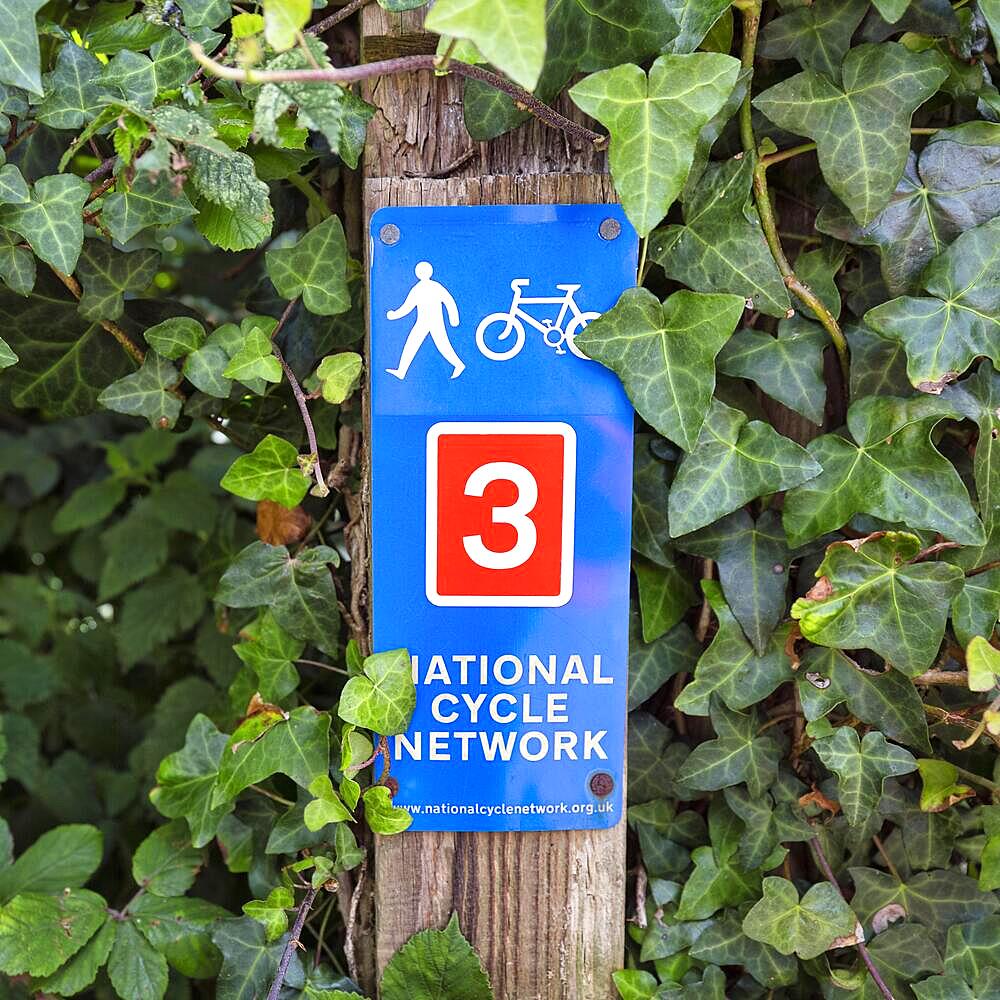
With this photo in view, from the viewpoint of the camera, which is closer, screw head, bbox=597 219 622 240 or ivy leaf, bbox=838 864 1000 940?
screw head, bbox=597 219 622 240

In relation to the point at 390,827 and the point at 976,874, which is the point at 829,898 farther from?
the point at 390,827

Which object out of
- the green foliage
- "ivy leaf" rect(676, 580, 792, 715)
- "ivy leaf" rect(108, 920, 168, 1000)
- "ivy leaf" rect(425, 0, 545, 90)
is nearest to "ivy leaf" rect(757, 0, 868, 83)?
the green foliage

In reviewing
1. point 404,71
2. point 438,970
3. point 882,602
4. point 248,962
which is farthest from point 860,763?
point 404,71

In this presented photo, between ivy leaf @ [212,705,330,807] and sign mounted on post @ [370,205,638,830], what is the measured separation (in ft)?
0.30

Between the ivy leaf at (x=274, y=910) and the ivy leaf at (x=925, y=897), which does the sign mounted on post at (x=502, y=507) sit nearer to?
the ivy leaf at (x=274, y=910)

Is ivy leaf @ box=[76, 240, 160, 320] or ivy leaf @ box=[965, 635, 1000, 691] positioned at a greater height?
ivy leaf @ box=[76, 240, 160, 320]

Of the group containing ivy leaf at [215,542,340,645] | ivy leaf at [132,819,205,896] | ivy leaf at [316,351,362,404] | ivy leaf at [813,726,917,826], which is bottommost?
ivy leaf at [132,819,205,896]

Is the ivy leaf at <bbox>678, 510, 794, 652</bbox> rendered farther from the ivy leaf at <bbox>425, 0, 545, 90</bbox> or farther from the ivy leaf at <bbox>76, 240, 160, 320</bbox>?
the ivy leaf at <bbox>76, 240, 160, 320</bbox>

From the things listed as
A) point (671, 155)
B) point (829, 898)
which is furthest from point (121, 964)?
point (671, 155)

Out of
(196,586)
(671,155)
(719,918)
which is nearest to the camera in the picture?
(671,155)

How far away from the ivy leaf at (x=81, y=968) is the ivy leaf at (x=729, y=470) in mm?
878

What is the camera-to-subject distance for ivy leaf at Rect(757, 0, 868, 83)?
2.85ft

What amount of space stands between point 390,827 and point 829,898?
482 millimetres

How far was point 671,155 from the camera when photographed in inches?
31.0
